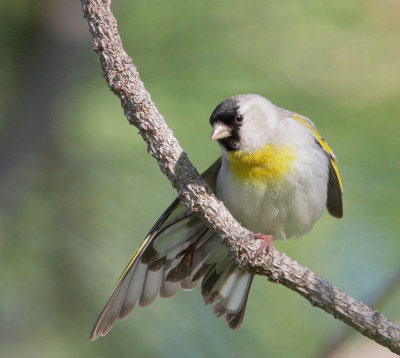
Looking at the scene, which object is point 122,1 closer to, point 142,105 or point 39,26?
point 39,26

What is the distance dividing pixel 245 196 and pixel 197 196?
63cm

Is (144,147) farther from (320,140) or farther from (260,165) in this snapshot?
(320,140)

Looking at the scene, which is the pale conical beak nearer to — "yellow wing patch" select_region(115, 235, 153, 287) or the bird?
the bird

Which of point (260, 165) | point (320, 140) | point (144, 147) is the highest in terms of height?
point (320, 140)

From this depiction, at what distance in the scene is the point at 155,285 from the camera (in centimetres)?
213

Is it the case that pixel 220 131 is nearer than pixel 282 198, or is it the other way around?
pixel 220 131

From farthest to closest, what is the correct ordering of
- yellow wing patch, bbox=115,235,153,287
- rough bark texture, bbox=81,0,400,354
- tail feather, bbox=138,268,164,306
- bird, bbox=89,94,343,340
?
bird, bbox=89,94,343,340 → tail feather, bbox=138,268,164,306 → yellow wing patch, bbox=115,235,153,287 → rough bark texture, bbox=81,0,400,354

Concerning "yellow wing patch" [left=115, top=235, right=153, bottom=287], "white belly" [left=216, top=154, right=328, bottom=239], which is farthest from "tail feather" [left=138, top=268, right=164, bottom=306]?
"white belly" [left=216, top=154, right=328, bottom=239]

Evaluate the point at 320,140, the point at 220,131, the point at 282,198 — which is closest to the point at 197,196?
the point at 220,131

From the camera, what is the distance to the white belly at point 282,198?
87.7 inches

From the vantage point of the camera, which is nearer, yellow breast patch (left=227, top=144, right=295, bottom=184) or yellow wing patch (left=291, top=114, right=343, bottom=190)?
yellow breast patch (left=227, top=144, right=295, bottom=184)

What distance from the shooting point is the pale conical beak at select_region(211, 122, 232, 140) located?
2.10 metres

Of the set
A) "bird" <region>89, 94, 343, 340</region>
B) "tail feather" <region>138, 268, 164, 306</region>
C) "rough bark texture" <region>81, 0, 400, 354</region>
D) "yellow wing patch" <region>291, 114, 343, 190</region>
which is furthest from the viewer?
"yellow wing patch" <region>291, 114, 343, 190</region>

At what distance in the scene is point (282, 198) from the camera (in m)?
2.24
